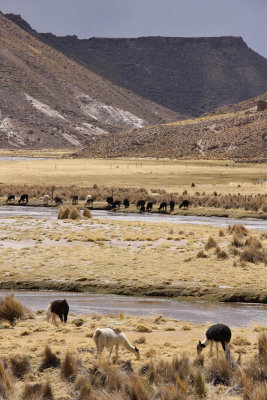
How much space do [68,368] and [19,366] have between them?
974mm

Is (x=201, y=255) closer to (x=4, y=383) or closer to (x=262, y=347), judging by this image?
(x=262, y=347)

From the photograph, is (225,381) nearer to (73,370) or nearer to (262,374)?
(262,374)

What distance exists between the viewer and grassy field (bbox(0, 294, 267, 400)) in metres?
10.5

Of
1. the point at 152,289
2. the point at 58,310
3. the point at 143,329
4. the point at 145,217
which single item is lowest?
the point at 143,329

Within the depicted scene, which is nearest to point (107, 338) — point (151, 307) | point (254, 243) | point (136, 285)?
point (151, 307)

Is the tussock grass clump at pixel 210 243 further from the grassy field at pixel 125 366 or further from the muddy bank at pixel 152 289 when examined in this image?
the grassy field at pixel 125 366

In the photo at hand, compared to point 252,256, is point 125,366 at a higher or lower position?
lower

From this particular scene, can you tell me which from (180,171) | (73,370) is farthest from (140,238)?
(180,171)

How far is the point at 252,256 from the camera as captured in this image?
2334cm

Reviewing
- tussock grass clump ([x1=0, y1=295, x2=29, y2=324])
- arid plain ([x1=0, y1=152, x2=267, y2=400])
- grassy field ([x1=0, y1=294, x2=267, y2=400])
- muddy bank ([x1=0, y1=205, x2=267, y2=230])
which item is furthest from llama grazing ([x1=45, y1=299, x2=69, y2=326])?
muddy bank ([x1=0, y1=205, x2=267, y2=230])

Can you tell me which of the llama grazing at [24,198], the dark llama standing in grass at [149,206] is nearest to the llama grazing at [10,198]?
the llama grazing at [24,198]

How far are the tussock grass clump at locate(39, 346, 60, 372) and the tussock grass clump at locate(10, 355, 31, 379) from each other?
281mm

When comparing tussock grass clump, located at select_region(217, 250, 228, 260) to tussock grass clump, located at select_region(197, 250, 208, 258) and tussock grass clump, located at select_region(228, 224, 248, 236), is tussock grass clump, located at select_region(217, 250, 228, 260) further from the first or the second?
tussock grass clump, located at select_region(228, 224, 248, 236)

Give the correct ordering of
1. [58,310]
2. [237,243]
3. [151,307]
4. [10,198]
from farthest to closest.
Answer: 1. [10,198]
2. [237,243]
3. [151,307]
4. [58,310]
